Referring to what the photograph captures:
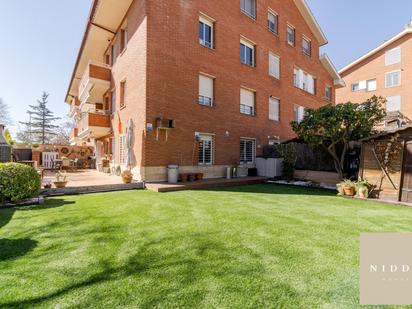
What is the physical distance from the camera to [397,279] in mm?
2068

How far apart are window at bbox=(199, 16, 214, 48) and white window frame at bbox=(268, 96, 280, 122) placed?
21.5 feet

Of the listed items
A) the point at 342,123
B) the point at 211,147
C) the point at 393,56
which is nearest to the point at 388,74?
the point at 393,56

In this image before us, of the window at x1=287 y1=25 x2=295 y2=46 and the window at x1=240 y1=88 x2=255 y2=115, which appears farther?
the window at x1=287 y1=25 x2=295 y2=46

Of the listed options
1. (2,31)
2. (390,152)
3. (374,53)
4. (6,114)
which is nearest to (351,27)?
(374,53)

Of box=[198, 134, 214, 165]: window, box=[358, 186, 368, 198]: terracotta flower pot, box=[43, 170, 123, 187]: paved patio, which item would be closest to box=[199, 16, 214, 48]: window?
box=[198, 134, 214, 165]: window

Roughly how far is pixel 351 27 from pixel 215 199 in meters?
20.1

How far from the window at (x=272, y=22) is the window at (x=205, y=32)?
20.9 feet

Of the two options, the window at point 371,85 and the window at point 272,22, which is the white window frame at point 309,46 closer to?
the window at point 272,22

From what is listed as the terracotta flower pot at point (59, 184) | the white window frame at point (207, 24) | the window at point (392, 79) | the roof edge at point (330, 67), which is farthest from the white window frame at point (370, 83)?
the terracotta flower pot at point (59, 184)

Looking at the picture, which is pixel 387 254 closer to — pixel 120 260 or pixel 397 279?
pixel 397 279

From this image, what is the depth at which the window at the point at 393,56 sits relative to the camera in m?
25.8

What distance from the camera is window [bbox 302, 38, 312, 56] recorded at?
20.7 metres

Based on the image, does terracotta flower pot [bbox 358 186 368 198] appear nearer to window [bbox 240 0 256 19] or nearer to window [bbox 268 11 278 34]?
window [bbox 240 0 256 19]

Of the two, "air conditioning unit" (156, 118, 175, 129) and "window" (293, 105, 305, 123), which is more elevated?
"window" (293, 105, 305, 123)
